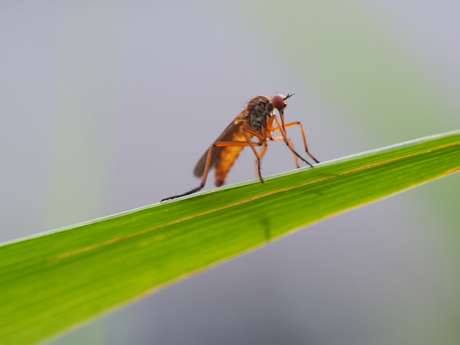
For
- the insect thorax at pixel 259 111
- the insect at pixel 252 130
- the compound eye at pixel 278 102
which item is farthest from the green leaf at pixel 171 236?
the insect thorax at pixel 259 111

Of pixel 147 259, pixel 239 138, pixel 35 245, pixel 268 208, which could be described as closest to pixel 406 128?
pixel 239 138

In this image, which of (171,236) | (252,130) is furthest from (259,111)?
(171,236)

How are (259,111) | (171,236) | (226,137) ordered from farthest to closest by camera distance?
(226,137) < (259,111) < (171,236)

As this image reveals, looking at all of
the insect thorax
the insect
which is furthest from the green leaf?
the insect thorax

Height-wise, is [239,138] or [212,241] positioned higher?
[239,138]

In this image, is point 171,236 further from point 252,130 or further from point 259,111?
point 259,111

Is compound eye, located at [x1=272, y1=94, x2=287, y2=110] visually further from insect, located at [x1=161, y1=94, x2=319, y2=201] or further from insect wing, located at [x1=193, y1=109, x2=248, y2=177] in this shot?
insect wing, located at [x1=193, y1=109, x2=248, y2=177]

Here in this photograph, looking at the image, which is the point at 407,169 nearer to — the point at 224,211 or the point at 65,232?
the point at 224,211
